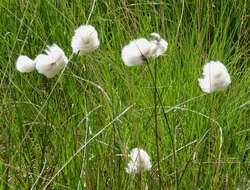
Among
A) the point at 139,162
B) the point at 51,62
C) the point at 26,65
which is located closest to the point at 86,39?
the point at 51,62

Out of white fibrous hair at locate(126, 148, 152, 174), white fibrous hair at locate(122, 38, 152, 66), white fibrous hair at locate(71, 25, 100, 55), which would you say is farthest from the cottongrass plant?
white fibrous hair at locate(126, 148, 152, 174)

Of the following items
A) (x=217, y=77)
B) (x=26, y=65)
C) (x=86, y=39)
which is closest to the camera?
(x=217, y=77)

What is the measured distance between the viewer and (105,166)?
3.82 ft

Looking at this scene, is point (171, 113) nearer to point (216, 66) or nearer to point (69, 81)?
point (69, 81)

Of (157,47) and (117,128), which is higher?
(157,47)

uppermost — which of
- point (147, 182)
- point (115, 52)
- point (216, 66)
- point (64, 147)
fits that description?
point (115, 52)

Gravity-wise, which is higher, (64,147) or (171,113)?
(171,113)

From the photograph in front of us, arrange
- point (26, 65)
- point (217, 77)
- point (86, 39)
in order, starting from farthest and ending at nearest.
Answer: point (26, 65) < point (86, 39) < point (217, 77)

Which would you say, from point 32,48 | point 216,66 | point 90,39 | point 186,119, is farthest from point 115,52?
point 216,66

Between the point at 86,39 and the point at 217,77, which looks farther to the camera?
the point at 86,39

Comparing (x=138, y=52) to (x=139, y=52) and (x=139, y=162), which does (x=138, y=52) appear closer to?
(x=139, y=52)

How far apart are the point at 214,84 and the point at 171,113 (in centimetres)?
61

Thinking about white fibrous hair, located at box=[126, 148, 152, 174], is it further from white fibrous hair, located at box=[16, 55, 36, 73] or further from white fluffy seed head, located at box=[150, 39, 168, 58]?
white fibrous hair, located at box=[16, 55, 36, 73]

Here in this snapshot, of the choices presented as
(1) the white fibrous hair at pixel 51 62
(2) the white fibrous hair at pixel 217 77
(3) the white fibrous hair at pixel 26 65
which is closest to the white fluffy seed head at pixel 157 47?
(2) the white fibrous hair at pixel 217 77
